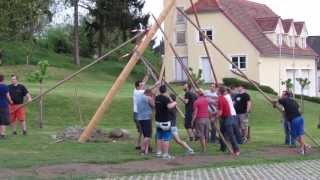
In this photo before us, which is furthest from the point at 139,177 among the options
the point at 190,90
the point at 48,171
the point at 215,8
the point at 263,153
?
the point at 215,8

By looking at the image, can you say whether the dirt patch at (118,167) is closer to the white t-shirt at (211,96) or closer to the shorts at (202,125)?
the shorts at (202,125)

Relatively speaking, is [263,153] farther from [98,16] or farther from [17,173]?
[98,16]

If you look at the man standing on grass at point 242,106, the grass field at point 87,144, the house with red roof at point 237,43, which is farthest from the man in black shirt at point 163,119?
the house with red roof at point 237,43

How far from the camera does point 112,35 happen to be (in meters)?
69.8

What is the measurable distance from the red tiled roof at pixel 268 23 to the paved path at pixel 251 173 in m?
45.2

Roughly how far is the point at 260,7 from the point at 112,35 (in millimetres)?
13878

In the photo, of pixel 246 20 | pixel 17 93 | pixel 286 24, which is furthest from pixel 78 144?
pixel 286 24

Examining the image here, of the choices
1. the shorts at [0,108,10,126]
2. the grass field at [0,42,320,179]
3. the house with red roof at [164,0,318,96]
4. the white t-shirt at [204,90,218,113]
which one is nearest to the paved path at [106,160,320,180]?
the grass field at [0,42,320,179]

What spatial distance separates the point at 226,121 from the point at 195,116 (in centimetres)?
77

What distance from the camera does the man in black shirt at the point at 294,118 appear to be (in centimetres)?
1862

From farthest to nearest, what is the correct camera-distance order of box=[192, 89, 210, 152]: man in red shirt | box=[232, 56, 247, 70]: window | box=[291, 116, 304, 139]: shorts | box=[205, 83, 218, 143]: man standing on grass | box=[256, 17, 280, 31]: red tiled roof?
box=[256, 17, 280, 31]: red tiled roof → box=[232, 56, 247, 70]: window → box=[205, 83, 218, 143]: man standing on grass → box=[291, 116, 304, 139]: shorts → box=[192, 89, 210, 152]: man in red shirt

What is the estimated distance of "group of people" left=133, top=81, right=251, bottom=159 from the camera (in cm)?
1683

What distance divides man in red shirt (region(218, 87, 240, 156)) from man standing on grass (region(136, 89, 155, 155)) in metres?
1.87

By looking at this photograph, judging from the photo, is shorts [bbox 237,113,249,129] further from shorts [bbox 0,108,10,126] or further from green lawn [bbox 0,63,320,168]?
shorts [bbox 0,108,10,126]
